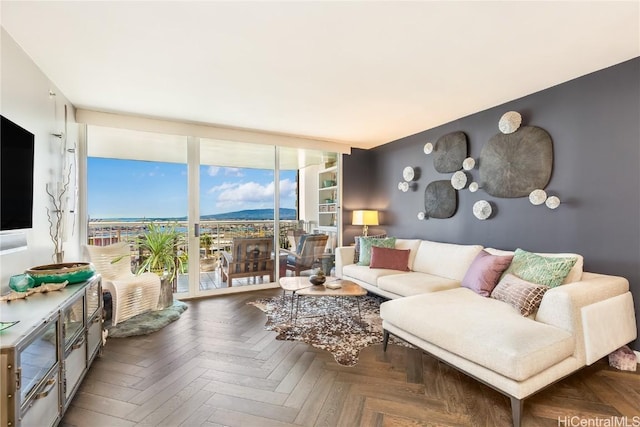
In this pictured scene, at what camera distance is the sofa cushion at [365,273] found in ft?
12.1

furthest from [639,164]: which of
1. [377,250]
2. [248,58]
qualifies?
[248,58]

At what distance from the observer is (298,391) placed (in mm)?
1984

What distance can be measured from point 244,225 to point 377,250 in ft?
6.90

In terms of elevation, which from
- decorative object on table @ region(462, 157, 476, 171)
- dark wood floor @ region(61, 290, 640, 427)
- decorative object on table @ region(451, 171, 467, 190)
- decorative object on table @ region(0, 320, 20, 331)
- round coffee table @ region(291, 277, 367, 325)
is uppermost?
decorative object on table @ region(462, 157, 476, 171)

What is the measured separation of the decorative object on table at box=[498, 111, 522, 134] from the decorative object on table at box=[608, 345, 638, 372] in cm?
216

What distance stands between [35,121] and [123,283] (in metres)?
1.69

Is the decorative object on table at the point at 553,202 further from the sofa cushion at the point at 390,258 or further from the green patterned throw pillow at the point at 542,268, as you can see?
the sofa cushion at the point at 390,258

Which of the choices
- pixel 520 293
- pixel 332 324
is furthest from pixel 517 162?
pixel 332 324

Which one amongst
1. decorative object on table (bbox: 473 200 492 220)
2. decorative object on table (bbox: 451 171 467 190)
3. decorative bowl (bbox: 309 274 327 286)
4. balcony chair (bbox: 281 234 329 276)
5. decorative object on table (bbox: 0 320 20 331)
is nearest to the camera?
decorative object on table (bbox: 0 320 20 331)

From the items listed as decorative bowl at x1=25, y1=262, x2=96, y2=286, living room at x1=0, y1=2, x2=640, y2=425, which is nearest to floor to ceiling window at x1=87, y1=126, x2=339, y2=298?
living room at x1=0, y1=2, x2=640, y2=425

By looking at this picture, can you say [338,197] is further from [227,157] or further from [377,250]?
[227,157]

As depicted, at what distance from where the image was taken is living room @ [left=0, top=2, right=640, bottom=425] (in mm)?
2219

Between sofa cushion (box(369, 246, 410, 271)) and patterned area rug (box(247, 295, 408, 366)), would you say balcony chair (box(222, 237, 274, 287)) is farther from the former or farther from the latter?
sofa cushion (box(369, 246, 410, 271))

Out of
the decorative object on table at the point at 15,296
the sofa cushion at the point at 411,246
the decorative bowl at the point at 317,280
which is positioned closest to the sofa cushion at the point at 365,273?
the sofa cushion at the point at 411,246
